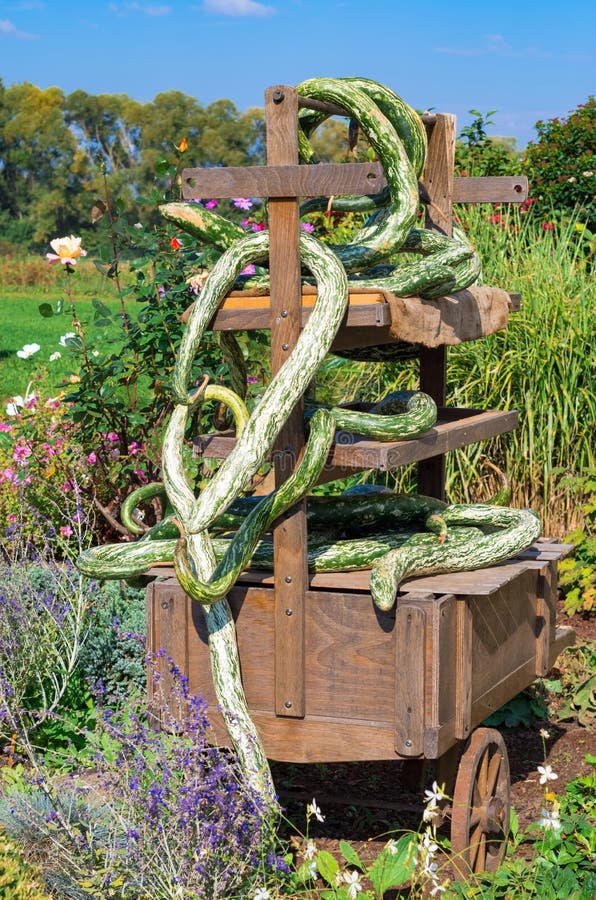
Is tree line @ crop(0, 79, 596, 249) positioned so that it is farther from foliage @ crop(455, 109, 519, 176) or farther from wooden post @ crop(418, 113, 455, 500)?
wooden post @ crop(418, 113, 455, 500)

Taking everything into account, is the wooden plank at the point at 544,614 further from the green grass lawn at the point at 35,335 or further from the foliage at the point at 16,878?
the green grass lawn at the point at 35,335

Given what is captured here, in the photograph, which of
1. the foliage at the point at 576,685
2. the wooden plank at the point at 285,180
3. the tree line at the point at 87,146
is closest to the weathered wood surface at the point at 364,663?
the wooden plank at the point at 285,180

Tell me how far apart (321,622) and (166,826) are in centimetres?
63

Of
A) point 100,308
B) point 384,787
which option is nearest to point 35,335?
point 100,308

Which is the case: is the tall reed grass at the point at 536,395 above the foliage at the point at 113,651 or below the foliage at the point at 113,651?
above

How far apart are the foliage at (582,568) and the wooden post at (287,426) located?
2.80m

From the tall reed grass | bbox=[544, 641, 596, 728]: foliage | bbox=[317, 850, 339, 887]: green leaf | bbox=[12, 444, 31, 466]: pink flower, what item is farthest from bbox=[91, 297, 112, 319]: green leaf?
bbox=[317, 850, 339, 887]: green leaf

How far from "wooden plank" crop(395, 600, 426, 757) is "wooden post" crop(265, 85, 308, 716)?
0.82 feet

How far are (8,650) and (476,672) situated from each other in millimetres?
1942

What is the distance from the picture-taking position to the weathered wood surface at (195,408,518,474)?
8.84 feet

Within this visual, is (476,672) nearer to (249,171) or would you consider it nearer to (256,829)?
(256,829)

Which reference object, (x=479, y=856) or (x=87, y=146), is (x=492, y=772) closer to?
(x=479, y=856)

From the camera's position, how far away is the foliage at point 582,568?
17.5 ft

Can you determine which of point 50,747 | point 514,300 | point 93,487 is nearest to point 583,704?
point 514,300
